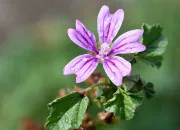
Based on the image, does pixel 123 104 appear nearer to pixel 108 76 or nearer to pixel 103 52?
pixel 108 76

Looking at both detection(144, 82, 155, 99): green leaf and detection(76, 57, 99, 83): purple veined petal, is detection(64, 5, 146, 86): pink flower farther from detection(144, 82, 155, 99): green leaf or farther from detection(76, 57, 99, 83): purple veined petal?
detection(144, 82, 155, 99): green leaf

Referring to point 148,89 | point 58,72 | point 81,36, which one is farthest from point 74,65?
point 58,72

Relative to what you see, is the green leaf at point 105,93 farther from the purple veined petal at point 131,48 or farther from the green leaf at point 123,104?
the purple veined petal at point 131,48

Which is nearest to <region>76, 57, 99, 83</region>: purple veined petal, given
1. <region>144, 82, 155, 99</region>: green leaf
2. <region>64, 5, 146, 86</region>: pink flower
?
<region>64, 5, 146, 86</region>: pink flower

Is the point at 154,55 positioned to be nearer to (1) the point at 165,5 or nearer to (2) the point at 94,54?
(2) the point at 94,54

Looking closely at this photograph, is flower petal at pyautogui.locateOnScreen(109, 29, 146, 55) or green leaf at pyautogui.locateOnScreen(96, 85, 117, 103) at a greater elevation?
flower petal at pyautogui.locateOnScreen(109, 29, 146, 55)

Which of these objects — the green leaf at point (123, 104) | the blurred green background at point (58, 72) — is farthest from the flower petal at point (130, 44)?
the blurred green background at point (58, 72)
